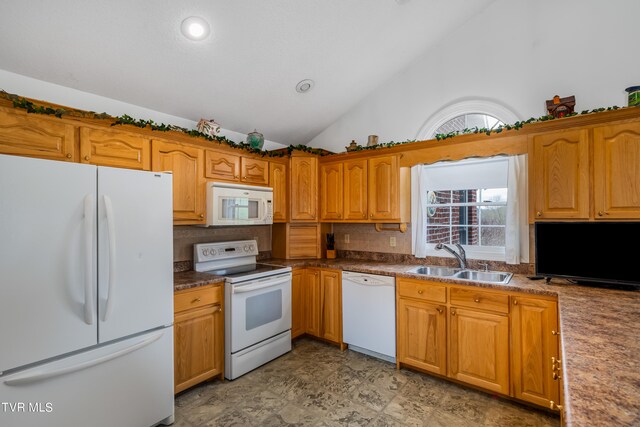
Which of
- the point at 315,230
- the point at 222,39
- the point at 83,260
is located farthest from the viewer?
the point at 315,230

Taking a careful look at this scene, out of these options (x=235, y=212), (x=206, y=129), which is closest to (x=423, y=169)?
(x=235, y=212)

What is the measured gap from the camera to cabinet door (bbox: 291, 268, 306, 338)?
3570 millimetres

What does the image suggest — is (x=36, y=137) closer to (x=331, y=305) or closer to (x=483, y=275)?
(x=331, y=305)

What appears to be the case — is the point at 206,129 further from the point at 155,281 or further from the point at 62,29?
the point at 155,281

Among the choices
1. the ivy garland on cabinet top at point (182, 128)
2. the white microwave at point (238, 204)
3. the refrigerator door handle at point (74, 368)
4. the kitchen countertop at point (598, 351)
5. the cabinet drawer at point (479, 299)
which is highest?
the ivy garland on cabinet top at point (182, 128)

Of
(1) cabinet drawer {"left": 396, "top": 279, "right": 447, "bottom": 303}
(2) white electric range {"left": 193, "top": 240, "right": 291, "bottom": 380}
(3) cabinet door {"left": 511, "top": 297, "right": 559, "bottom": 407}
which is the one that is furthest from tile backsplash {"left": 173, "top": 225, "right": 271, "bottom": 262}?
(3) cabinet door {"left": 511, "top": 297, "right": 559, "bottom": 407}

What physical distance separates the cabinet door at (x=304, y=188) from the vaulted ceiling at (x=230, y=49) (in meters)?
0.56

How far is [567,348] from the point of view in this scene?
122 centimetres

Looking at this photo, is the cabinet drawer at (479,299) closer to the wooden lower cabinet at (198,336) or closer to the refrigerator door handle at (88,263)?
the wooden lower cabinet at (198,336)

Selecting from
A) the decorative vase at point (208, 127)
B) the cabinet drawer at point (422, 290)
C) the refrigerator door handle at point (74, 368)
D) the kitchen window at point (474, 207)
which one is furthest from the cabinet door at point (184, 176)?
the kitchen window at point (474, 207)

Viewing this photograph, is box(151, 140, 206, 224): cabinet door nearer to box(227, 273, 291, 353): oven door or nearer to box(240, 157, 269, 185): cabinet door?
box(240, 157, 269, 185): cabinet door

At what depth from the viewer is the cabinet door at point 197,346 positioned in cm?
252

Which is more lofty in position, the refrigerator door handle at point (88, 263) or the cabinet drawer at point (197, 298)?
the refrigerator door handle at point (88, 263)

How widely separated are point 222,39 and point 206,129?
A: 0.87 metres
